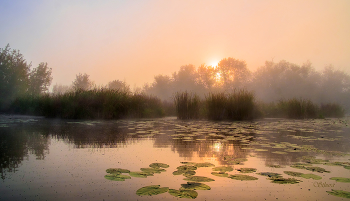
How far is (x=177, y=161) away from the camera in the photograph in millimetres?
3398

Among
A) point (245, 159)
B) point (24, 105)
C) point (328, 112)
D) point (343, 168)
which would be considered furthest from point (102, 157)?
point (328, 112)

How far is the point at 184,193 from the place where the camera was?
209cm

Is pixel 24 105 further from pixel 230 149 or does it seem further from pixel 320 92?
pixel 320 92

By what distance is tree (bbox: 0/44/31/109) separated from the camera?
28191mm

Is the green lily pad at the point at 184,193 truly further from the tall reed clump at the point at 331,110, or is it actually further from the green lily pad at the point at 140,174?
the tall reed clump at the point at 331,110

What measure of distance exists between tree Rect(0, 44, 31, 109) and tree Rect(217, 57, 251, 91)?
37144mm

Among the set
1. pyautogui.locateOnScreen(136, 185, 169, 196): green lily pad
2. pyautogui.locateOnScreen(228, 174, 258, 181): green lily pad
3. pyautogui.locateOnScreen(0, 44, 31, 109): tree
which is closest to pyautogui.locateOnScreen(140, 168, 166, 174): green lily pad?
pyautogui.locateOnScreen(136, 185, 169, 196): green lily pad

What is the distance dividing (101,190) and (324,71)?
53077 millimetres

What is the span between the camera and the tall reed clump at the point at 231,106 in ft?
42.4

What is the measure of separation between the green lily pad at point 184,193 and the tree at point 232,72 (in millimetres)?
49859

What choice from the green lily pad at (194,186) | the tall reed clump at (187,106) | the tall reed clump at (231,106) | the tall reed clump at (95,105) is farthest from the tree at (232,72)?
the green lily pad at (194,186)

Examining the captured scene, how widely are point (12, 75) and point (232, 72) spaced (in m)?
40.4

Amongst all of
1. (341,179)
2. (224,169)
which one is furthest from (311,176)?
(224,169)

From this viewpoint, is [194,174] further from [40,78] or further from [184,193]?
[40,78]
